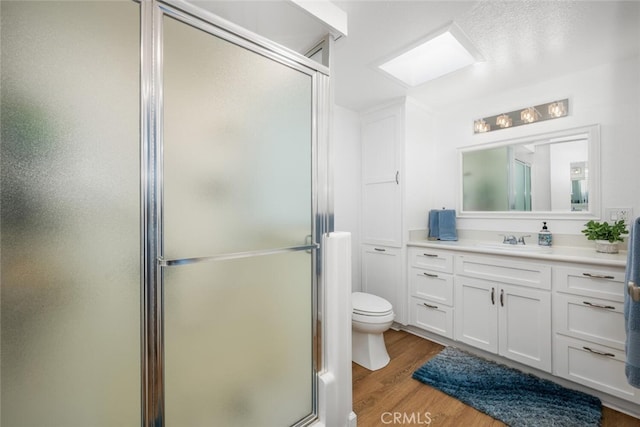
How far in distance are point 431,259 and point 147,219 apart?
230 centimetres

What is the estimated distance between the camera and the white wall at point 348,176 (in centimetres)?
284

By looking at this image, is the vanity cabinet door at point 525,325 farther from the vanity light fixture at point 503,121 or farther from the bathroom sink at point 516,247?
the vanity light fixture at point 503,121

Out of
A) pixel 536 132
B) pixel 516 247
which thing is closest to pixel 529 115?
pixel 536 132

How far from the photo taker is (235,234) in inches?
44.8

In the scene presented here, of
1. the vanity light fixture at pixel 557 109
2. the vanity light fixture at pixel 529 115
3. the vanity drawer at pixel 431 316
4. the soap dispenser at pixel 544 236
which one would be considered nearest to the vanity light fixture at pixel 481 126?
the vanity light fixture at pixel 529 115

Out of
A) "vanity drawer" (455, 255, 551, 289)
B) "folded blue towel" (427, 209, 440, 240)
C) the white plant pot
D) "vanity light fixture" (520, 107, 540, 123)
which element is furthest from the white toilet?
"vanity light fixture" (520, 107, 540, 123)

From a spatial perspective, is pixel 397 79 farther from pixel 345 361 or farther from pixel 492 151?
pixel 345 361

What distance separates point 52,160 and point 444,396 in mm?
2321

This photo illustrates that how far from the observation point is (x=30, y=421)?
2.52 ft

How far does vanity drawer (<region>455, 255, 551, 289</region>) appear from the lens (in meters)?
1.88

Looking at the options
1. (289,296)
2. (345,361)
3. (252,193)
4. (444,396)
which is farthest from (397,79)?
(444,396)

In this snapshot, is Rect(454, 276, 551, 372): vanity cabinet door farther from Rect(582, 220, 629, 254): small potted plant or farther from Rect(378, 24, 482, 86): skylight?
Rect(378, 24, 482, 86): skylight

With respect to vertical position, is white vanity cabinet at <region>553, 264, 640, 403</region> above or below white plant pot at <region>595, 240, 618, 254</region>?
below

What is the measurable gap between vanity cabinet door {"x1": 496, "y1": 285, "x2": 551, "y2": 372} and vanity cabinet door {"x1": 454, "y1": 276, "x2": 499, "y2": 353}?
0.05 m
